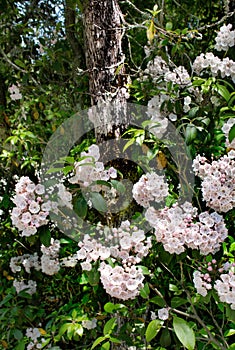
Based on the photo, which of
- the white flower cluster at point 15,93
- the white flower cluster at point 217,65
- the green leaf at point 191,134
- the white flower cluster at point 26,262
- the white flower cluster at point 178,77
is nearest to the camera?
the green leaf at point 191,134

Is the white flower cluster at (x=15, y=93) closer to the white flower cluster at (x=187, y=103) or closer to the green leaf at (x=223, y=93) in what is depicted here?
the white flower cluster at (x=187, y=103)

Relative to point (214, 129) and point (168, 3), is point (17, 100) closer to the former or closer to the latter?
point (168, 3)

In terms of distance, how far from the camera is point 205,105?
1.91m

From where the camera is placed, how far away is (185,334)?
5.10 ft

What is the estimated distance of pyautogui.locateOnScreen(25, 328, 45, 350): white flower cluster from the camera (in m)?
2.15

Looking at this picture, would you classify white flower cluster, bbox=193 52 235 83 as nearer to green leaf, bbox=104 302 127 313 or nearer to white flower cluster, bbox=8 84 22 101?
green leaf, bbox=104 302 127 313

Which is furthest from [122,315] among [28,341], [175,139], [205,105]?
[205,105]

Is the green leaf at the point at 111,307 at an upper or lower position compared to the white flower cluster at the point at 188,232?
lower

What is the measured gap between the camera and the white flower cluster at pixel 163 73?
2.00 m

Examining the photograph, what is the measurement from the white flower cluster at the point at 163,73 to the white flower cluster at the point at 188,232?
0.64m

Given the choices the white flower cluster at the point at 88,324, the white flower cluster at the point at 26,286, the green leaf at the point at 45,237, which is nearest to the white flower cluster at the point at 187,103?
the green leaf at the point at 45,237

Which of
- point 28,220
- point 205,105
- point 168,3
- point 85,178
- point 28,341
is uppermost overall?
point 168,3

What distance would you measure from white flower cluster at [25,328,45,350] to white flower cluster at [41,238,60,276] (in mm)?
302

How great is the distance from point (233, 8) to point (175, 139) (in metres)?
0.78
